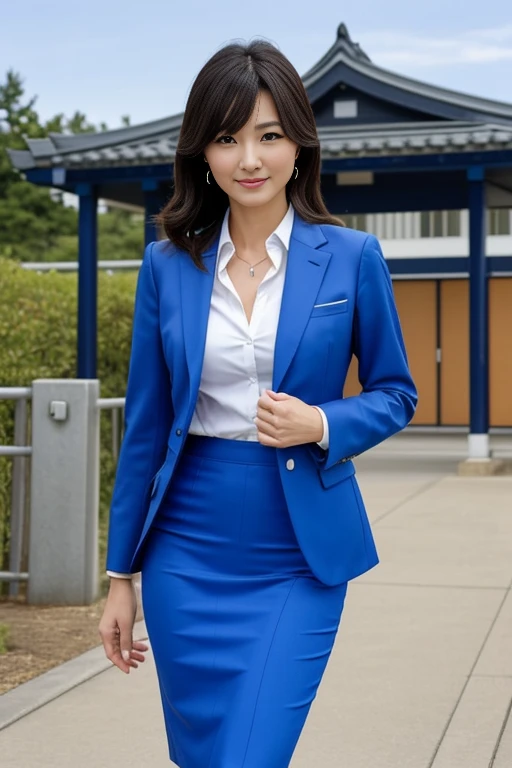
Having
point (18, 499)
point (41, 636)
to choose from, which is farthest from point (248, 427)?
point (18, 499)

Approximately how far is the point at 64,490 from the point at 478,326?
8.95 meters

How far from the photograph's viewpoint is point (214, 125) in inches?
104

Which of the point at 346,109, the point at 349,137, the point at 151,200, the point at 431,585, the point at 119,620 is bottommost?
→ the point at 431,585

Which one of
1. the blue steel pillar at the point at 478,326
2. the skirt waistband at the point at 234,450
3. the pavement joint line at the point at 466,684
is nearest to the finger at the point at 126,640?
the skirt waistband at the point at 234,450

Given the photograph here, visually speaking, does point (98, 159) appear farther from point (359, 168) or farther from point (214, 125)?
point (214, 125)

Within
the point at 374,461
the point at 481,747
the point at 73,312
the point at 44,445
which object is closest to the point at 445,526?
the point at 73,312

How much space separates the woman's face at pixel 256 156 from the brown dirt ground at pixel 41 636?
2979 mm

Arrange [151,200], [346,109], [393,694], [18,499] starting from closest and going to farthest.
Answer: [393,694] → [18,499] → [151,200] → [346,109]

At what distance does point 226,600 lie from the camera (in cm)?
260

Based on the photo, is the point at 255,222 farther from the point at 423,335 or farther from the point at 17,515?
the point at 423,335

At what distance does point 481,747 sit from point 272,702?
2043mm

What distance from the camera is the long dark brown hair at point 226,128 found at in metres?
2.60

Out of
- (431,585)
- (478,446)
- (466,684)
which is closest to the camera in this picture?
(466,684)

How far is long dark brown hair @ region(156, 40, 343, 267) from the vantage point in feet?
8.54
